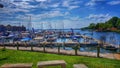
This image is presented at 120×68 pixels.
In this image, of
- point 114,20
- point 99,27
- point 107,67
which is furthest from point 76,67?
point 99,27

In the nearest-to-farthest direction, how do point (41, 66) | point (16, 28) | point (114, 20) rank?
1. point (41, 66)
2. point (16, 28)
3. point (114, 20)

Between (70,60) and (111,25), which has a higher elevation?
(111,25)

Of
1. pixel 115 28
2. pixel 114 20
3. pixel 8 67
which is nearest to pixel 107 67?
pixel 8 67

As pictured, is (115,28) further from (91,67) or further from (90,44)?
(91,67)

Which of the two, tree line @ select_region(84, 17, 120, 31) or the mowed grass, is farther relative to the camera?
tree line @ select_region(84, 17, 120, 31)

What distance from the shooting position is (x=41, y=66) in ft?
23.0

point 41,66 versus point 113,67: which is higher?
point 41,66

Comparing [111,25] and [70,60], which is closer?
[70,60]

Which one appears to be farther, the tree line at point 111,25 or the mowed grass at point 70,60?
the tree line at point 111,25

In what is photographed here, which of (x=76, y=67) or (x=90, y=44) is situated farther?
(x=90, y=44)

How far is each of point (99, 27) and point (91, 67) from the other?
145 m

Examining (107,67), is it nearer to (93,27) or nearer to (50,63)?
(50,63)

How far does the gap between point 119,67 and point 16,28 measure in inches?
3301

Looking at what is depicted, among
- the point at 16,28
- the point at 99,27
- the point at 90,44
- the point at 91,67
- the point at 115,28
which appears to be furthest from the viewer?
the point at 99,27
